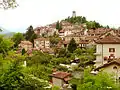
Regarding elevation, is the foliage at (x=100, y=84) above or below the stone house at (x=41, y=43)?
below

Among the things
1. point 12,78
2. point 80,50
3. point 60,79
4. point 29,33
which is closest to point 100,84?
point 12,78

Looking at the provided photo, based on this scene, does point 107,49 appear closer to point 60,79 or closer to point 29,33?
point 60,79

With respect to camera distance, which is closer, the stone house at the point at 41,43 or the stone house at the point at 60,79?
the stone house at the point at 60,79

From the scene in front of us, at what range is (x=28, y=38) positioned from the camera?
79062 millimetres

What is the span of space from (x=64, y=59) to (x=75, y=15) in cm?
6463

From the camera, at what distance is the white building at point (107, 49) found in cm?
2588

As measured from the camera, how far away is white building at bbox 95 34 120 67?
2588cm

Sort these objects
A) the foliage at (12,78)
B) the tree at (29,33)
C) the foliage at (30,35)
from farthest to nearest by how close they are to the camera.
Result: the tree at (29,33)
the foliage at (30,35)
the foliage at (12,78)

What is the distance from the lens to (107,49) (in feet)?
86.6

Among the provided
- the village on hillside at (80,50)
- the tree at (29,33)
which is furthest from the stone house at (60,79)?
the tree at (29,33)

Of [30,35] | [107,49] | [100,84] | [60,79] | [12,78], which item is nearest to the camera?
[12,78]

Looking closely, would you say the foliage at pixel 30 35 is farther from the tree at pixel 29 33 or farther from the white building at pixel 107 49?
the white building at pixel 107 49

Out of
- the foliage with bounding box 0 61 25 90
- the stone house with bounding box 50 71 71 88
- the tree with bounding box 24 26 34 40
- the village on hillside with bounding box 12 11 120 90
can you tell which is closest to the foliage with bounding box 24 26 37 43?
the tree with bounding box 24 26 34 40

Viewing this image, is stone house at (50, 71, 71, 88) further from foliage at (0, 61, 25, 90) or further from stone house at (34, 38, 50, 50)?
stone house at (34, 38, 50, 50)
